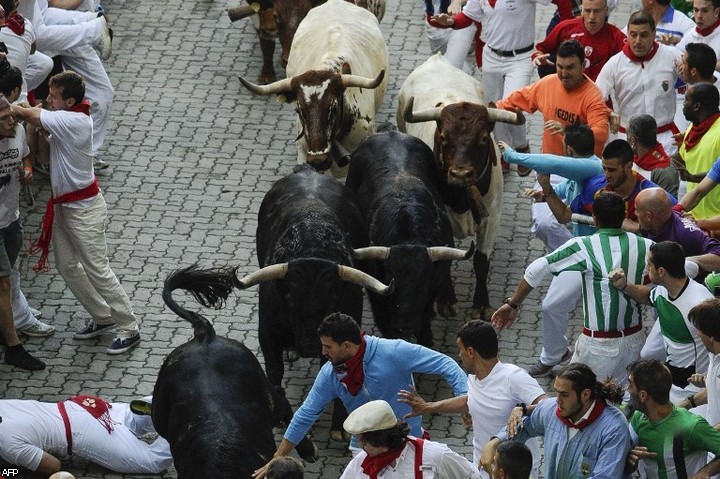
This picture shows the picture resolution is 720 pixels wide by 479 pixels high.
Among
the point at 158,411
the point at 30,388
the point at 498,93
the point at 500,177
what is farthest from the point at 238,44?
the point at 158,411

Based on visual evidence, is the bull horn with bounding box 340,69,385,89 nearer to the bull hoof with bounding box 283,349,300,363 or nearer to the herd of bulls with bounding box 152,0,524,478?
the herd of bulls with bounding box 152,0,524,478

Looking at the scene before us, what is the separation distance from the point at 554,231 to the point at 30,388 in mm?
4708

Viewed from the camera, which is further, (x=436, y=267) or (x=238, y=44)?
(x=238, y=44)

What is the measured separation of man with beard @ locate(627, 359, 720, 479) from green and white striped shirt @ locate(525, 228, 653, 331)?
5.38 ft

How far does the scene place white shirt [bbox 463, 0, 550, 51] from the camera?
49.4 feet

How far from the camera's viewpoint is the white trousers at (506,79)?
14883mm

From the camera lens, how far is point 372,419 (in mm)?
8250

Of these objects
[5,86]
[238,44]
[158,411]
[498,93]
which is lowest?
[238,44]

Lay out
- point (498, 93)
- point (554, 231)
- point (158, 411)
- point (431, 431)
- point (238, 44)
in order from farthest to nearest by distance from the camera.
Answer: point (238, 44) < point (498, 93) < point (554, 231) < point (431, 431) < point (158, 411)

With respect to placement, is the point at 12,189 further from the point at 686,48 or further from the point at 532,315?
the point at 686,48

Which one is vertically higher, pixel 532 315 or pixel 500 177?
pixel 500 177

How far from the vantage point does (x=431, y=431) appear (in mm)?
11461

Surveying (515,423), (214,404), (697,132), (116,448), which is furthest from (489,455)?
(697,132)

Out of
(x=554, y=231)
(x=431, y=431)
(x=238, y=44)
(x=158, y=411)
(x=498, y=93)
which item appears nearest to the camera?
(x=158, y=411)
